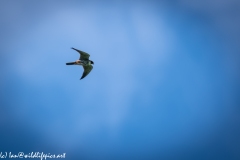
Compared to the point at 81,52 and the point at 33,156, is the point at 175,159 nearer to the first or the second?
the point at 33,156

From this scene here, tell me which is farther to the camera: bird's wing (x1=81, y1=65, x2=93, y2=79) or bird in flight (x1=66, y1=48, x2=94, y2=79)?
bird's wing (x1=81, y1=65, x2=93, y2=79)

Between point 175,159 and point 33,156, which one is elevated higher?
point 175,159

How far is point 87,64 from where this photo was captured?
20875 millimetres

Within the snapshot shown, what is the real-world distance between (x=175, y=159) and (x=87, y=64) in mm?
55076

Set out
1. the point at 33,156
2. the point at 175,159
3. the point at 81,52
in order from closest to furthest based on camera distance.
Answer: the point at 81,52 < the point at 33,156 < the point at 175,159

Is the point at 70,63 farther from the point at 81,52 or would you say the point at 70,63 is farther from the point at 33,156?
the point at 33,156

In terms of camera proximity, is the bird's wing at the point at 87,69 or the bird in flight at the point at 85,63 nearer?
the bird in flight at the point at 85,63

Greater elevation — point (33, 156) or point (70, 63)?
point (70, 63)

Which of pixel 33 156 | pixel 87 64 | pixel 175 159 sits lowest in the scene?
pixel 33 156

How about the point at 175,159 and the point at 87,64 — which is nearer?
the point at 87,64

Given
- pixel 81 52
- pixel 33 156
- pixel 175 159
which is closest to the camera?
pixel 81 52

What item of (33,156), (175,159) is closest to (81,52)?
(33,156)

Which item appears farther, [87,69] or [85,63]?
[87,69]

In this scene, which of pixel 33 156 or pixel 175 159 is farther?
pixel 175 159
